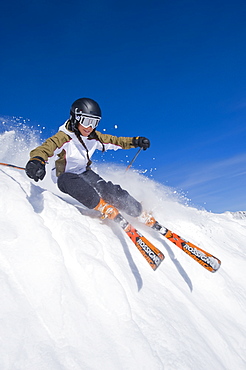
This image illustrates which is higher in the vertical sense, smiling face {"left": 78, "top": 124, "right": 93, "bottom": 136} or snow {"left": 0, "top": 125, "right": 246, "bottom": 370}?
smiling face {"left": 78, "top": 124, "right": 93, "bottom": 136}

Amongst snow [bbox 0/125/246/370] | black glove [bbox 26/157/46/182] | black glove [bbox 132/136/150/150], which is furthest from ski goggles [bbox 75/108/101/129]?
snow [bbox 0/125/246/370]

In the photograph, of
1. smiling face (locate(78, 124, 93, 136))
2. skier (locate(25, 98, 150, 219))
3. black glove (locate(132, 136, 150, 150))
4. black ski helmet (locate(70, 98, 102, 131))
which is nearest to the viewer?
skier (locate(25, 98, 150, 219))

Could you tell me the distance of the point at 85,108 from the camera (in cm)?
408

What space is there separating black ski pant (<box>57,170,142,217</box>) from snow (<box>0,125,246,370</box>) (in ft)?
1.14

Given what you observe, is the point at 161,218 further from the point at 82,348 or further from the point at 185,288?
the point at 82,348

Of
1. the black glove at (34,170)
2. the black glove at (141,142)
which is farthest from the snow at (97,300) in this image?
the black glove at (141,142)

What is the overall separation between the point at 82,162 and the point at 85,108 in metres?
0.96

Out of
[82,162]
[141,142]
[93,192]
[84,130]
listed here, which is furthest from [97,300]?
[141,142]

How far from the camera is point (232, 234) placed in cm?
589

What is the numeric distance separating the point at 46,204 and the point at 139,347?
2080mm

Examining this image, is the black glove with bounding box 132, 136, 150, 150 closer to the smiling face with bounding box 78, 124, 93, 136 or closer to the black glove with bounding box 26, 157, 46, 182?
the smiling face with bounding box 78, 124, 93, 136

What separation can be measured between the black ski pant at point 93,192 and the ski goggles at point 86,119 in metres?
0.88

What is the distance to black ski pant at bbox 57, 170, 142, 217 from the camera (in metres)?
3.74

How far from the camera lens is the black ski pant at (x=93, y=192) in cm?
374
